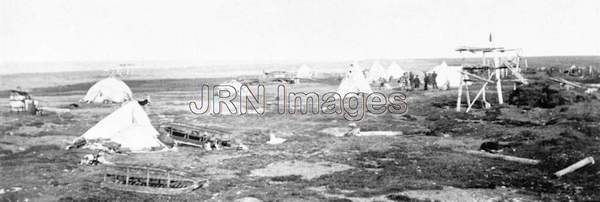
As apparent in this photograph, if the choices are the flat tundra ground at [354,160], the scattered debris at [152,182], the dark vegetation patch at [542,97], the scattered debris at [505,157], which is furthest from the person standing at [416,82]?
the scattered debris at [152,182]

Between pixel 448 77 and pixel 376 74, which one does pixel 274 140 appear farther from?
pixel 376 74

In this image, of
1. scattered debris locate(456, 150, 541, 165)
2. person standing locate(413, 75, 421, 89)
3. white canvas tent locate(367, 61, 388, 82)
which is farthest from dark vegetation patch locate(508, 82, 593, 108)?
white canvas tent locate(367, 61, 388, 82)

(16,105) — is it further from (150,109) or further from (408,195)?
(408,195)

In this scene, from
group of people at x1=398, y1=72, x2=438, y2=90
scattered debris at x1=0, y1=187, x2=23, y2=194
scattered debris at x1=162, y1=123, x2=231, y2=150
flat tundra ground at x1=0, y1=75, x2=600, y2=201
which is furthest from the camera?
group of people at x1=398, y1=72, x2=438, y2=90

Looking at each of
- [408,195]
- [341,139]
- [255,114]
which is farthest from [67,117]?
[408,195]

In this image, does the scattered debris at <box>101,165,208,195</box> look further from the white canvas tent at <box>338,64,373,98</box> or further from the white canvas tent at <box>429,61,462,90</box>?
the white canvas tent at <box>429,61,462,90</box>

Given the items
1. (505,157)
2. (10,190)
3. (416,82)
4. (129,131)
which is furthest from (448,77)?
(10,190)

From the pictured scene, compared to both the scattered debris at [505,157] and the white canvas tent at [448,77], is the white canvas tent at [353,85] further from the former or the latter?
the scattered debris at [505,157]
